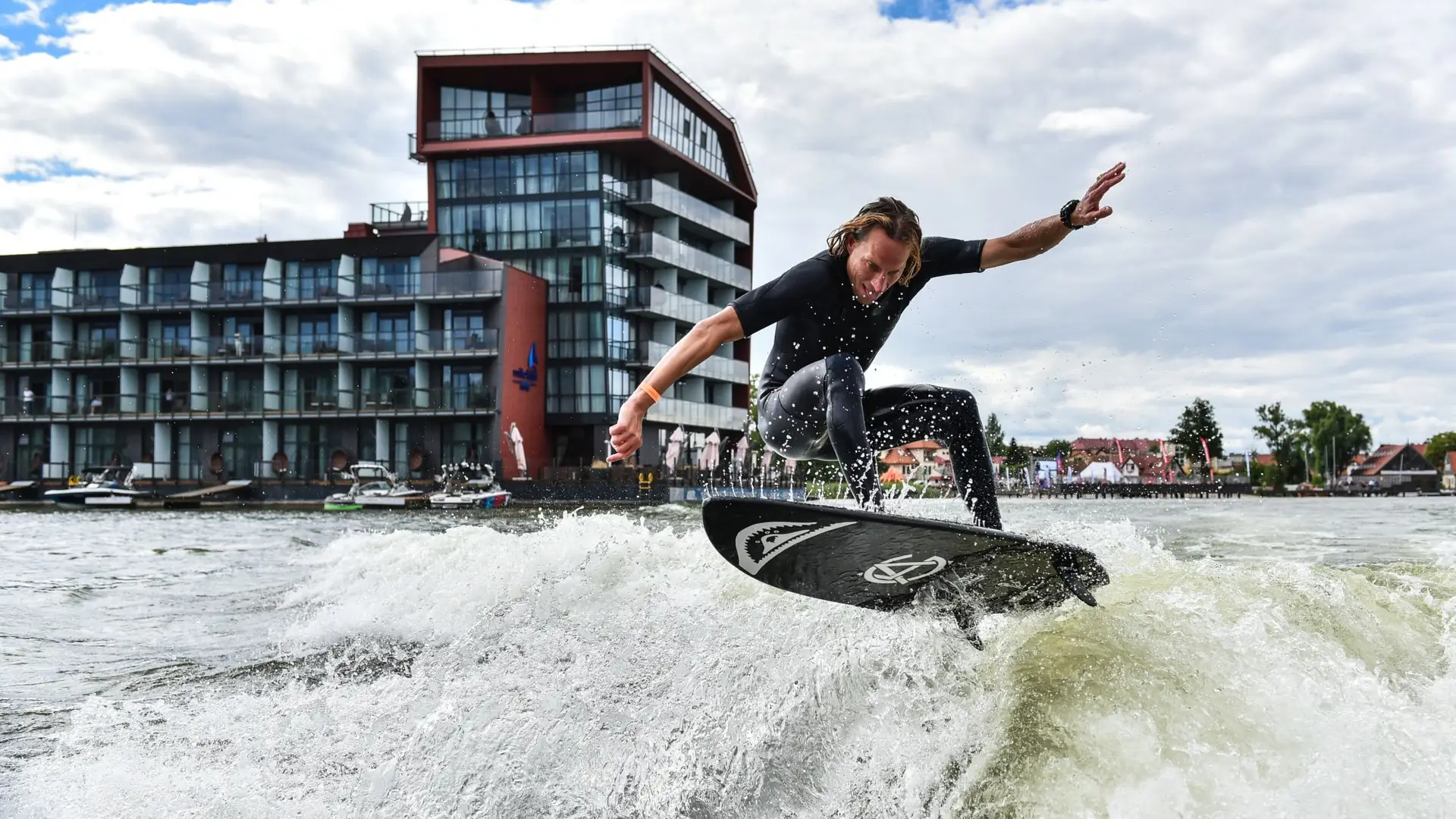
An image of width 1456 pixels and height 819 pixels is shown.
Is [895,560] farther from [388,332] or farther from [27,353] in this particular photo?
[27,353]

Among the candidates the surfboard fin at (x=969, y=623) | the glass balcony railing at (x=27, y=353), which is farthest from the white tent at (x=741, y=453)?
the surfboard fin at (x=969, y=623)

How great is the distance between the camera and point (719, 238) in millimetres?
54406

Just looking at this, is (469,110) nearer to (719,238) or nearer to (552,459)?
(719,238)

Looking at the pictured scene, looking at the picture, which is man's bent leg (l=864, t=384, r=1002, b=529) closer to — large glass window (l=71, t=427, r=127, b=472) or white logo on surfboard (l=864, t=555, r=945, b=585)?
white logo on surfboard (l=864, t=555, r=945, b=585)

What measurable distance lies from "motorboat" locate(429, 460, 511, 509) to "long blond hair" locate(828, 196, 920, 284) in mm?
33550

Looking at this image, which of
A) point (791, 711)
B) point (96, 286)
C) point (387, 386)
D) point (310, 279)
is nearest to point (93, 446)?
point (96, 286)

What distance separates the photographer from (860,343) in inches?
160

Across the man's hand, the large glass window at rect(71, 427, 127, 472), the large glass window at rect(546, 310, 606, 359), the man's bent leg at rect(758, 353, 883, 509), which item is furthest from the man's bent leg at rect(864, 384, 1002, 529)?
the large glass window at rect(71, 427, 127, 472)

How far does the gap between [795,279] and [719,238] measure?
169 feet

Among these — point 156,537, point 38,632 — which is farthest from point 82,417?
point 38,632

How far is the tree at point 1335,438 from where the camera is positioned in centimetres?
11038

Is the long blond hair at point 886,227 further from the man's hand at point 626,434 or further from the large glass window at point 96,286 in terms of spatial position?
the large glass window at point 96,286

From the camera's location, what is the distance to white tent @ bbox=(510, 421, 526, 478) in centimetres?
4038

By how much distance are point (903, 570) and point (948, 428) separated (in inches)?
34.2
